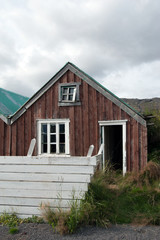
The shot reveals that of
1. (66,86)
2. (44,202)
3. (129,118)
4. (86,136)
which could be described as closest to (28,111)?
(66,86)

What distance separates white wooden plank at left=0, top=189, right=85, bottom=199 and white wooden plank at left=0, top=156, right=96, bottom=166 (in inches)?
24.7

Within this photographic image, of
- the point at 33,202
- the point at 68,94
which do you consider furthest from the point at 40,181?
the point at 68,94

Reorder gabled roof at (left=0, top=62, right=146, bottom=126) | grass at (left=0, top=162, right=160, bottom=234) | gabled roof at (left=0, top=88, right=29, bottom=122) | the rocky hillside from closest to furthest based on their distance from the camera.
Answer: grass at (left=0, top=162, right=160, bottom=234), gabled roof at (left=0, top=62, right=146, bottom=126), gabled roof at (left=0, top=88, right=29, bottom=122), the rocky hillside

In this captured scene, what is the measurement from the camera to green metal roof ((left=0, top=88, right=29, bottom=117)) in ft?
39.0

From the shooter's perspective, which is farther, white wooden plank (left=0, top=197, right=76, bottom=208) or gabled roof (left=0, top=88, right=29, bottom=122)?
gabled roof (left=0, top=88, right=29, bottom=122)

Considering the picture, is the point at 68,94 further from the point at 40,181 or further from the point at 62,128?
the point at 40,181

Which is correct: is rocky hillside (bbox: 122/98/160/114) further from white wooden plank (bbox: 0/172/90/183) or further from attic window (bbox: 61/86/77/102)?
white wooden plank (bbox: 0/172/90/183)

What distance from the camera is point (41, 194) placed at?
17.0ft

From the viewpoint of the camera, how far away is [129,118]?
9297 mm

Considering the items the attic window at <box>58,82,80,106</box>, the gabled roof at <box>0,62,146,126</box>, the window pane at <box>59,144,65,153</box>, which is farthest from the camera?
the window pane at <box>59,144,65,153</box>

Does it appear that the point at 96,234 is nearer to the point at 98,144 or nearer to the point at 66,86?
the point at 98,144

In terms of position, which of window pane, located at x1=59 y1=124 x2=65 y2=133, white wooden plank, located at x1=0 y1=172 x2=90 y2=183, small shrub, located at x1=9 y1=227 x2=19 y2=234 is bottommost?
small shrub, located at x1=9 y1=227 x2=19 y2=234

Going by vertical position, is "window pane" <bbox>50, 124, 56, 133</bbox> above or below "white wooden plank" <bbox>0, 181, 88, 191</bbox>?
above

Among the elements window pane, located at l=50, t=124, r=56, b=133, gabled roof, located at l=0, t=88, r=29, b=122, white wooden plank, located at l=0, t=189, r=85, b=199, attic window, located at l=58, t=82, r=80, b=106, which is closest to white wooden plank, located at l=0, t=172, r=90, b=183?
white wooden plank, located at l=0, t=189, r=85, b=199
